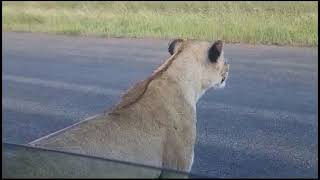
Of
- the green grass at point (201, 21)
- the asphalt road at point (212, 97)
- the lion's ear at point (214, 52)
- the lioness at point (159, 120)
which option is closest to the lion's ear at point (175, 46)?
the lioness at point (159, 120)

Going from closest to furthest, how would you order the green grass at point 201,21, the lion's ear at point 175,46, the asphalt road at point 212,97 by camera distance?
the lion's ear at point 175,46 → the asphalt road at point 212,97 → the green grass at point 201,21

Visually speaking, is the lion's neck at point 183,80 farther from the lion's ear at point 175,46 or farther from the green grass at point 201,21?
the green grass at point 201,21

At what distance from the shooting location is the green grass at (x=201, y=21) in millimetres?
8742

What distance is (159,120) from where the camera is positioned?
17.2ft

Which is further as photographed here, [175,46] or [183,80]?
[175,46]

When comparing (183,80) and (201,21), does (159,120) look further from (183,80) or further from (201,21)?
(201,21)

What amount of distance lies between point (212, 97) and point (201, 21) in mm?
2244

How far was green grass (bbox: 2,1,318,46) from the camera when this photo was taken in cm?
874

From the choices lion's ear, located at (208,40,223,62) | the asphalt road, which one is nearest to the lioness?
lion's ear, located at (208,40,223,62)

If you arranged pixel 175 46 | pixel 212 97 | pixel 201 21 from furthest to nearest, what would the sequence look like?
pixel 212 97 → pixel 201 21 → pixel 175 46

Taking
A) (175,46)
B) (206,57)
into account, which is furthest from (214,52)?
(175,46)

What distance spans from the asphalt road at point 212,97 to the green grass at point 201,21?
461 mm

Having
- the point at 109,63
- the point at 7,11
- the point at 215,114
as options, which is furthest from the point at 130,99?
the point at 7,11

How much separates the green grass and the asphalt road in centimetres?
46
